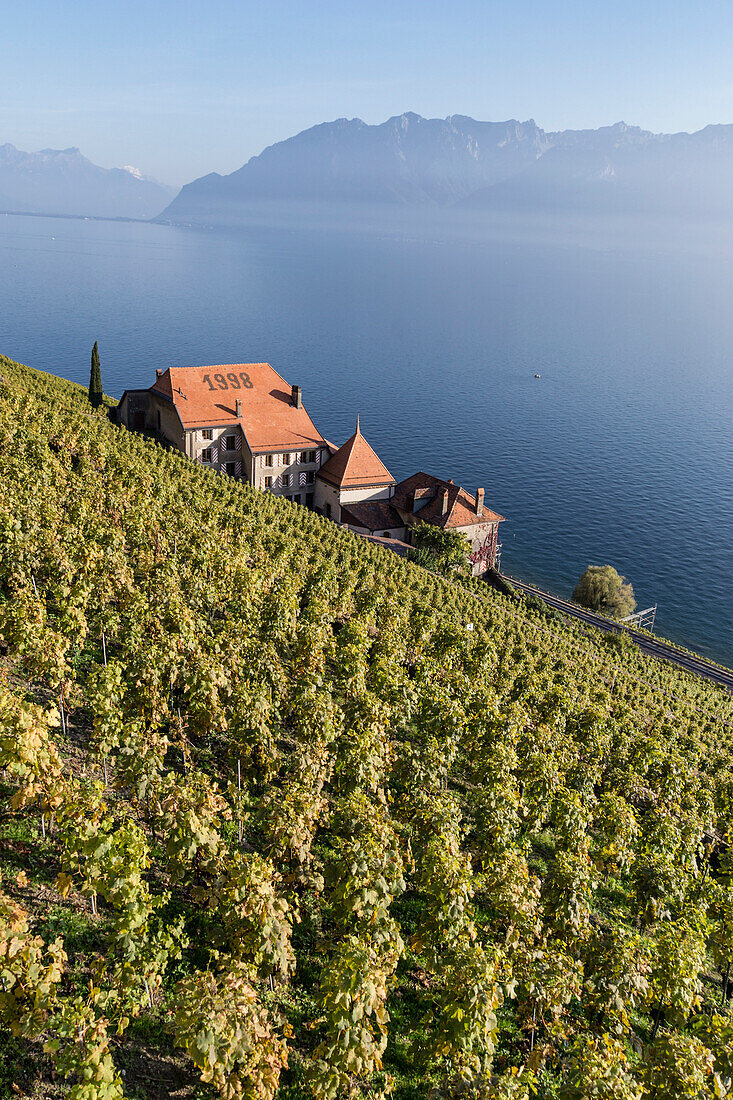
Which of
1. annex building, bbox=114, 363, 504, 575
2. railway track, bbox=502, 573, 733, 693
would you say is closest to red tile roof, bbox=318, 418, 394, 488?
annex building, bbox=114, 363, 504, 575

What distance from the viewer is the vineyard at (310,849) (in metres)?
16.6

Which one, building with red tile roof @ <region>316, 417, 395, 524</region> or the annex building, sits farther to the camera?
building with red tile roof @ <region>316, 417, 395, 524</region>

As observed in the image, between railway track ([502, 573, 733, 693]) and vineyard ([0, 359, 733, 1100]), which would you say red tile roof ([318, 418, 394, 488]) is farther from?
vineyard ([0, 359, 733, 1100])

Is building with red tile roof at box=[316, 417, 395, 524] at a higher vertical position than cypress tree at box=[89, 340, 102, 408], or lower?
lower

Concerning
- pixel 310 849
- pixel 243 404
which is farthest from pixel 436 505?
pixel 310 849

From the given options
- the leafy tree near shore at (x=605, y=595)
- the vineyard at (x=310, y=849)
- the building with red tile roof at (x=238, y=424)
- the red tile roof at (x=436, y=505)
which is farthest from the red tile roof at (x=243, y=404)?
the leafy tree near shore at (x=605, y=595)

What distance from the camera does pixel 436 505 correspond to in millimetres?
80438

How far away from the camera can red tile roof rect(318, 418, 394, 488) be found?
3194 inches

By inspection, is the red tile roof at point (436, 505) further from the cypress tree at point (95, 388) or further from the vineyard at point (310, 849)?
the cypress tree at point (95, 388)

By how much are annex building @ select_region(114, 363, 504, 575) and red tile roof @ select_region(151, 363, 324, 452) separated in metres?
0.12

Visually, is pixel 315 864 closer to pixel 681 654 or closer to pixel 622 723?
pixel 622 723

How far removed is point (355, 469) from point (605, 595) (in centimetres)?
3747

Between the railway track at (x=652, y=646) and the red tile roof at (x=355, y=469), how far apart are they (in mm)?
22105

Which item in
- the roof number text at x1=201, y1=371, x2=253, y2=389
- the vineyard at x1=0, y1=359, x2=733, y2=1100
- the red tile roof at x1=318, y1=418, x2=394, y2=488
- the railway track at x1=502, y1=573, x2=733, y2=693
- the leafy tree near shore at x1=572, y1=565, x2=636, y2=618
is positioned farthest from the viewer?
the leafy tree near shore at x1=572, y1=565, x2=636, y2=618
